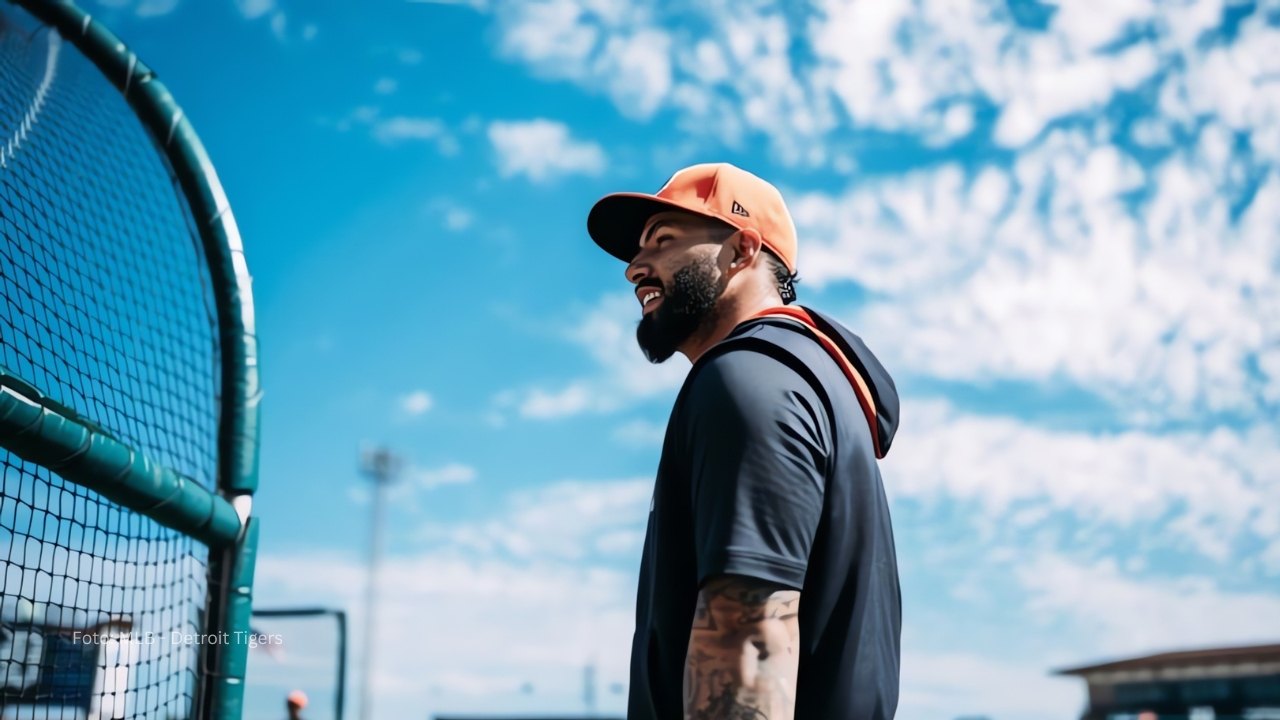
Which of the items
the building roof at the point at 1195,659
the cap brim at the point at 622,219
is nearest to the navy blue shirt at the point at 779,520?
the cap brim at the point at 622,219

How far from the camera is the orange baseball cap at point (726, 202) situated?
2547mm

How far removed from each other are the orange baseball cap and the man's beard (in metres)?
0.13

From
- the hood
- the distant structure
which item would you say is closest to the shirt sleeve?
the hood

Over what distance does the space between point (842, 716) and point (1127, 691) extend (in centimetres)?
4767

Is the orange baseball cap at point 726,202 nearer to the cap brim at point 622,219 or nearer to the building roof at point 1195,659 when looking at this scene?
the cap brim at point 622,219

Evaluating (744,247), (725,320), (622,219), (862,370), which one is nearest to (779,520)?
(862,370)

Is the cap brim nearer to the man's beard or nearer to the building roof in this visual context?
the man's beard

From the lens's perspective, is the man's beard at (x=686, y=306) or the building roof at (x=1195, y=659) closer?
the man's beard at (x=686, y=306)

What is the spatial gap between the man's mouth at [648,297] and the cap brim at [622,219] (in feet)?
0.68

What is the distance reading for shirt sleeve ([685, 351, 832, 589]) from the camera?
6.15 feet

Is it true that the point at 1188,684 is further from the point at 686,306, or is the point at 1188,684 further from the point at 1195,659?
the point at 686,306

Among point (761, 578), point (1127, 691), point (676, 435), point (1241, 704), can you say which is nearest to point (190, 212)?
point (676, 435)

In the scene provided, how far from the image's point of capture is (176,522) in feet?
11.8

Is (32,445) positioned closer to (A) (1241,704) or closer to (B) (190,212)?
(B) (190,212)
